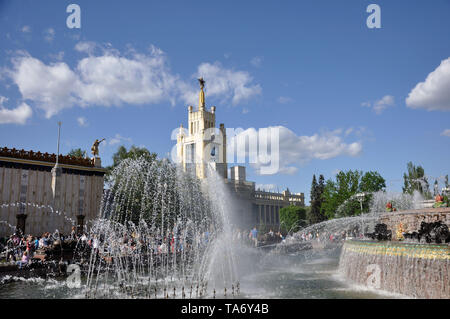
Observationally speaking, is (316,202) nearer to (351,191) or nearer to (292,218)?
(292,218)

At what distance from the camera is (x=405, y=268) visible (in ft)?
34.9

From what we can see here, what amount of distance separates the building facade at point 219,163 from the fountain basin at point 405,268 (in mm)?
66674

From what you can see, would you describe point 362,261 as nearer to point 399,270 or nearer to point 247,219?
point 399,270

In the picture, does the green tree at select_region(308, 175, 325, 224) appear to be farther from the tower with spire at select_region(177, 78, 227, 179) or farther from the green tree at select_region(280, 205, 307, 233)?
the tower with spire at select_region(177, 78, 227, 179)

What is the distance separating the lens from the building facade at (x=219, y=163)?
8206 cm

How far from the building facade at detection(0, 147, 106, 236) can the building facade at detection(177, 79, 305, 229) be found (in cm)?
4210

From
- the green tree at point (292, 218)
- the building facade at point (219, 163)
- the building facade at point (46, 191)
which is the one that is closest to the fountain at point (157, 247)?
the building facade at point (46, 191)

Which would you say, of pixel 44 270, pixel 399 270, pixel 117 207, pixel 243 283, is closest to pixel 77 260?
pixel 44 270

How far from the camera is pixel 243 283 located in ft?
46.1

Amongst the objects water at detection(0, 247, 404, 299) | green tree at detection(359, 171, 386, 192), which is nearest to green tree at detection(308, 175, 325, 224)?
green tree at detection(359, 171, 386, 192)

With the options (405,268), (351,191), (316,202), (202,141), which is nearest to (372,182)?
(351,191)

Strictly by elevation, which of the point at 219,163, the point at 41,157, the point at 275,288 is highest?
the point at 219,163

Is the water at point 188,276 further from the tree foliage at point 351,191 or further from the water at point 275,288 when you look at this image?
the tree foliage at point 351,191

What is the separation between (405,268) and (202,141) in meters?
73.2
